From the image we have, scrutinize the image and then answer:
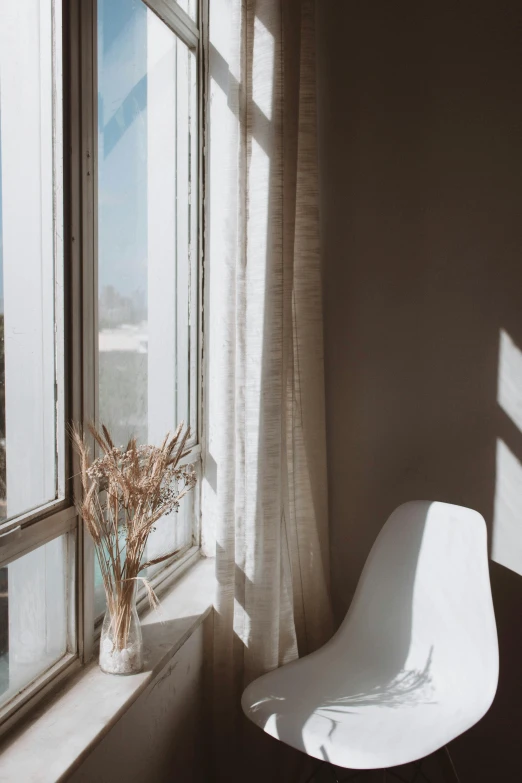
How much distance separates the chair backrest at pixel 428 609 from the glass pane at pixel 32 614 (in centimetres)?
84

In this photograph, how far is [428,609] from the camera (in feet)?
6.12

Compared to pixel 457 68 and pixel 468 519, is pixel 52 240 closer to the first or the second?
pixel 468 519

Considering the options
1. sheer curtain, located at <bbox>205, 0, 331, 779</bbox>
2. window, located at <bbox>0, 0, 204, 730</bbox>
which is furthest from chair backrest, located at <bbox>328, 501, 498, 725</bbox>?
window, located at <bbox>0, 0, 204, 730</bbox>

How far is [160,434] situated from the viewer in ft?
6.64

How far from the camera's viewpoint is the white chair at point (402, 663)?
1.52m

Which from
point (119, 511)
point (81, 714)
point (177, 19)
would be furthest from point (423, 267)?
point (81, 714)

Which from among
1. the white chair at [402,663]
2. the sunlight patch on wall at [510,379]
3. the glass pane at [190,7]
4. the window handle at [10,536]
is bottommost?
the white chair at [402,663]

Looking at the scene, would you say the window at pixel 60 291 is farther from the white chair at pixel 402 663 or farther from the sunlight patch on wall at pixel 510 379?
the sunlight patch on wall at pixel 510 379

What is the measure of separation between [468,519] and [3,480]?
4.07ft

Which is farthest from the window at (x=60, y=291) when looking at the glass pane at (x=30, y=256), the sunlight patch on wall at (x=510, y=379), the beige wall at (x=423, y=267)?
the sunlight patch on wall at (x=510, y=379)

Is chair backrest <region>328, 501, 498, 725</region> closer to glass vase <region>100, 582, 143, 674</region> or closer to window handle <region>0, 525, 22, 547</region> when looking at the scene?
glass vase <region>100, 582, 143, 674</region>

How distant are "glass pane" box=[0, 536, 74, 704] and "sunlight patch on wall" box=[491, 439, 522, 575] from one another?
4.47 feet

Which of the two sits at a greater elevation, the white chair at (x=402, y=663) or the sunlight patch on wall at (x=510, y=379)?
the sunlight patch on wall at (x=510, y=379)

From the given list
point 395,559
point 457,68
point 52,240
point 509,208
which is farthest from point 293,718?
point 457,68
